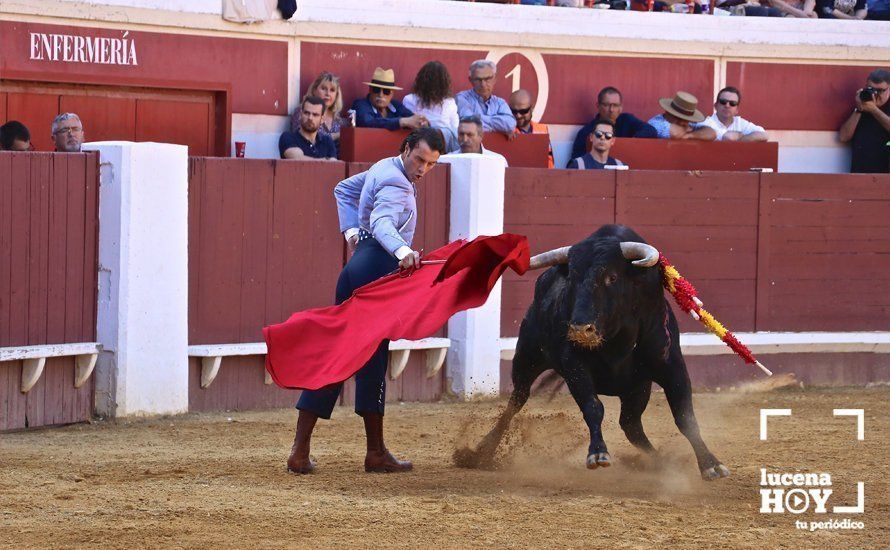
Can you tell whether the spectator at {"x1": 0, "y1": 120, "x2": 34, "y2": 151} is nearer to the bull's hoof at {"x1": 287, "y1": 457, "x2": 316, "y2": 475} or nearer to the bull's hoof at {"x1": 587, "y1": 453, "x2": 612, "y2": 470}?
the bull's hoof at {"x1": 287, "y1": 457, "x2": 316, "y2": 475}

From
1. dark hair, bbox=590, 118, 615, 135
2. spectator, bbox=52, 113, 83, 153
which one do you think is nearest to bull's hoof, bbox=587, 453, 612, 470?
spectator, bbox=52, 113, 83, 153

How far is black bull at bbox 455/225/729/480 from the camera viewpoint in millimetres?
5598

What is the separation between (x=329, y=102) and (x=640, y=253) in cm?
379

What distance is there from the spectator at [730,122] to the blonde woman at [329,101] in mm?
2806

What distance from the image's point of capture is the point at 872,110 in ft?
35.5

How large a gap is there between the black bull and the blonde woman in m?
3.24

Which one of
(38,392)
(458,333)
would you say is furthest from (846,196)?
(38,392)

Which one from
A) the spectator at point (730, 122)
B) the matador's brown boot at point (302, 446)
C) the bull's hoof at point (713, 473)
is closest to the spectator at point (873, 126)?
the spectator at point (730, 122)

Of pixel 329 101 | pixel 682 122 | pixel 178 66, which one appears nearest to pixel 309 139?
pixel 329 101

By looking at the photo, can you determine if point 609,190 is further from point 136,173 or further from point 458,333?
point 136,173

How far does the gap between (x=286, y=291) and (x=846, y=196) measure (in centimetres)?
395

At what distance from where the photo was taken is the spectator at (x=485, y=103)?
9.36 metres

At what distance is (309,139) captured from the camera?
8664mm

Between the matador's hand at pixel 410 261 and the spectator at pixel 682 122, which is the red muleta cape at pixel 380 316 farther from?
the spectator at pixel 682 122
